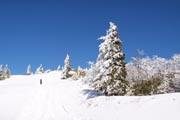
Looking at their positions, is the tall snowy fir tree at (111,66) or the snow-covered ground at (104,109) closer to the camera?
the snow-covered ground at (104,109)

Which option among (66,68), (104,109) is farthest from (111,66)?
(66,68)

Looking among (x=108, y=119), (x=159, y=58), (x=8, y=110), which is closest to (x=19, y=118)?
(x=8, y=110)

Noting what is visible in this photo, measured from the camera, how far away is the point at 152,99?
63.7 ft

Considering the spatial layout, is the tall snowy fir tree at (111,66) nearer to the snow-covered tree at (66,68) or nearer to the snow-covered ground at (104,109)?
the snow-covered ground at (104,109)

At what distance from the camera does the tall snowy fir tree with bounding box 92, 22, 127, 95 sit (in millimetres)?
28922

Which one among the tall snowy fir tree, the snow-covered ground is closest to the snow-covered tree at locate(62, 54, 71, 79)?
the tall snowy fir tree

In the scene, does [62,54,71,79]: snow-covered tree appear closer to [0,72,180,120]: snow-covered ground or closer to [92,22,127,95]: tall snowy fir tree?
[92,22,127,95]: tall snowy fir tree

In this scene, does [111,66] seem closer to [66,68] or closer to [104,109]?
[104,109]

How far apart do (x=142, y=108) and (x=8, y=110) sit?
13313 millimetres

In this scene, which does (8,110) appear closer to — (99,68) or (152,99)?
(99,68)

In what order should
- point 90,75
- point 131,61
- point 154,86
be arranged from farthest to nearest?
point 131,61, point 154,86, point 90,75

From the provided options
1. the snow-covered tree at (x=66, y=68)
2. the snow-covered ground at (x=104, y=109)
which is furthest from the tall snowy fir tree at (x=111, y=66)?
the snow-covered tree at (x=66, y=68)

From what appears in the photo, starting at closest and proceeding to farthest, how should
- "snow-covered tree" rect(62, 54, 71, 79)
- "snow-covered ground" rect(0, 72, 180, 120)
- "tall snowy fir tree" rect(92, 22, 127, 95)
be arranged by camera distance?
1. "snow-covered ground" rect(0, 72, 180, 120)
2. "tall snowy fir tree" rect(92, 22, 127, 95)
3. "snow-covered tree" rect(62, 54, 71, 79)

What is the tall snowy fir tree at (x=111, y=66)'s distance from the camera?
28.9m
